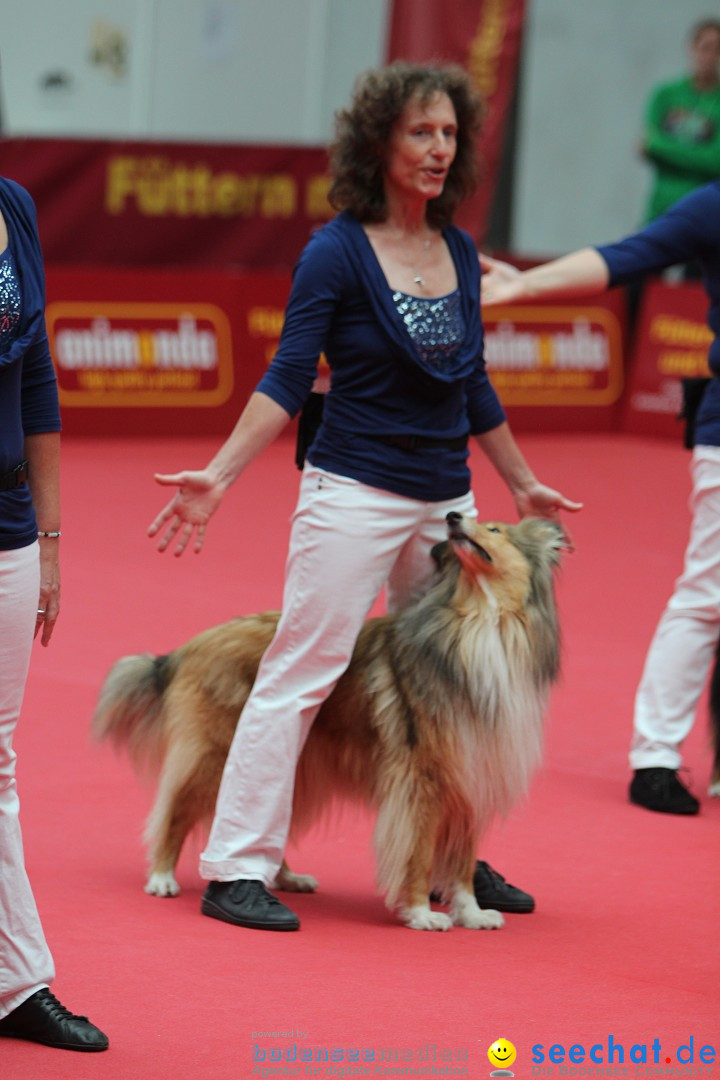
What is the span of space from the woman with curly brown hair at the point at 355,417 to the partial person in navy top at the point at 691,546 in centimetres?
84

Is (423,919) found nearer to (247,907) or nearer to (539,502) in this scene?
(247,907)

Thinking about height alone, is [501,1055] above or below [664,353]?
above

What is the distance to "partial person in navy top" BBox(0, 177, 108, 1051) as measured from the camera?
3289 mm

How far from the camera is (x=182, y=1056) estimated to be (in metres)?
3.48

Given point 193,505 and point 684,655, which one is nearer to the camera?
point 193,505

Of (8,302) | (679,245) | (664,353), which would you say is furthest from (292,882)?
(664,353)

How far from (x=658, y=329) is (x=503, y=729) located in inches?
359

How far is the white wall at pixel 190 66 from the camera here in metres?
14.8

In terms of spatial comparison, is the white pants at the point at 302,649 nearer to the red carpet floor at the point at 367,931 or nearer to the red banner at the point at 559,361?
the red carpet floor at the point at 367,931

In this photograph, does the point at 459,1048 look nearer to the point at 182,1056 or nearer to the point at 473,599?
the point at 182,1056

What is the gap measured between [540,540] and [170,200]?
9.07 m

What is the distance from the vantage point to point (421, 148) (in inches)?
175

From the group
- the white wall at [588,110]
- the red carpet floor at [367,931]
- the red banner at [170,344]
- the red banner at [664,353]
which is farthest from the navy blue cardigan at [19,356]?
the white wall at [588,110]

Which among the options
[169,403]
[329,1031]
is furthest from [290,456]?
[329,1031]
